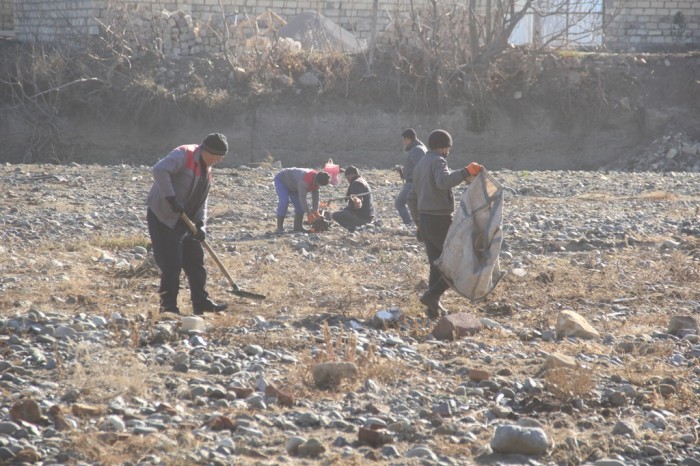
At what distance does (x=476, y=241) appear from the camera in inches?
280

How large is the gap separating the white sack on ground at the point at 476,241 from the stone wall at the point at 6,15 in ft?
80.7

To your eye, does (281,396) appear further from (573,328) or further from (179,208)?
(573,328)

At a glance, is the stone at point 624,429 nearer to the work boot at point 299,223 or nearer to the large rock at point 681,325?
the large rock at point 681,325

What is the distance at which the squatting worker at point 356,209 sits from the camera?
12.6 metres

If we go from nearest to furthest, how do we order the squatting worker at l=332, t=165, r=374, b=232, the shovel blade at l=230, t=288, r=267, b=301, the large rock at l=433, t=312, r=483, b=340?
1. the large rock at l=433, t=312, r=483, b=340
2. the shovel blade at l=230, t=288, r=267, b=301
3. the squatting worker at l=332, t=165, r=374, b=232

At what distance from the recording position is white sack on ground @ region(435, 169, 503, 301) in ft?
23.2

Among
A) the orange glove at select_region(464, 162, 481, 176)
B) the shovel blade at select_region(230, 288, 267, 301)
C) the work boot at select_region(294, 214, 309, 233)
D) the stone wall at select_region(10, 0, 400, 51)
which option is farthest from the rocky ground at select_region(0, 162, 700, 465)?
the stone wall at select_region(10, 0, 400, 51)

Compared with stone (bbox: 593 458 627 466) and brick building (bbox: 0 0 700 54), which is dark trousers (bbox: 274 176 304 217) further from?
brick building (bbox: 0 0 700 54)

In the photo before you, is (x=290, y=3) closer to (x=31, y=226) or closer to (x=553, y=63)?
(x=553, y=63)

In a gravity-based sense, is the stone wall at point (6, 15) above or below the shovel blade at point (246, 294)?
above

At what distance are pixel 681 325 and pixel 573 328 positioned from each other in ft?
2.77

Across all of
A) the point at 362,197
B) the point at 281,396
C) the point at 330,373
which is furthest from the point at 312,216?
the point at 281,396

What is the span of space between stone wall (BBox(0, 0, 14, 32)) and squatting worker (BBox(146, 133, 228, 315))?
23.8m

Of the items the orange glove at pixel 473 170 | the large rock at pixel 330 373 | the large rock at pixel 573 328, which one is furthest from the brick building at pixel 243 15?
the large rock at pixel 330 373
